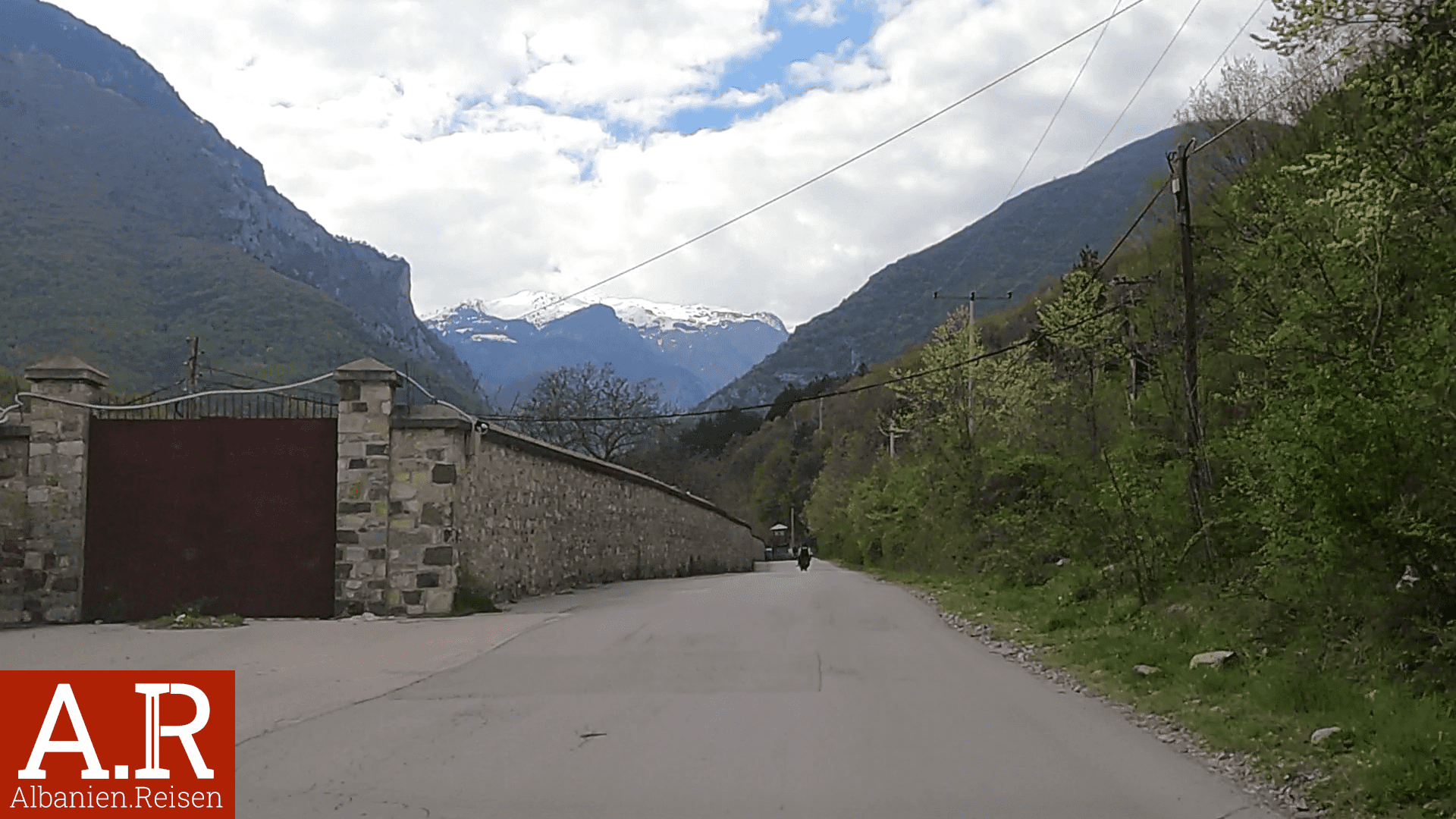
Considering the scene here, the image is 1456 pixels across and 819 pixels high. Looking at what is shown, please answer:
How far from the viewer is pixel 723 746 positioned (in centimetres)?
685

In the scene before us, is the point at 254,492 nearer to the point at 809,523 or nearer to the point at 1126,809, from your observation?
the point at 1126,809

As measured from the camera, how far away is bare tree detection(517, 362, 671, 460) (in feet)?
172

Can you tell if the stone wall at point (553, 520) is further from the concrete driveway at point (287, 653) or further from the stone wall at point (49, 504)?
the stone wall at point (49, 504)

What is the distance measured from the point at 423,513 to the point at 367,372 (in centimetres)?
225

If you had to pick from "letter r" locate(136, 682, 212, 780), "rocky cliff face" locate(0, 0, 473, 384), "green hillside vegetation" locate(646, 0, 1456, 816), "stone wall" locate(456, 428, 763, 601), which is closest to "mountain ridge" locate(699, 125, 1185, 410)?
"rocky cliff face" locate(0, 0, 473, 384)

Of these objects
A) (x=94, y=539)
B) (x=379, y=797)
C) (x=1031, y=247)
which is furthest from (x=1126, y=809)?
(x=1031, y=247)

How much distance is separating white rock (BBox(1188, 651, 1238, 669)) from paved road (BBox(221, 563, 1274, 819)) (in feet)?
3.78

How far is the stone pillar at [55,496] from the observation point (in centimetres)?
1530

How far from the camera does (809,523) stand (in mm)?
73250

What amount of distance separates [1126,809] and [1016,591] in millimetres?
14305

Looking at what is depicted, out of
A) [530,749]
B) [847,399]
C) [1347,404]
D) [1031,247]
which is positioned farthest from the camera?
[1031,247]

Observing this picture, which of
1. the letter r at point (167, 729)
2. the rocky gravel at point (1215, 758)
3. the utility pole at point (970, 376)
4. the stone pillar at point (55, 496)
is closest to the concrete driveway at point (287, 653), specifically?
the letter r at point (167, 729)

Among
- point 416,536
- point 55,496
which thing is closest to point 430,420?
point 416,536

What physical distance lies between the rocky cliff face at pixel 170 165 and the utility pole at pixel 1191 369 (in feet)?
265
